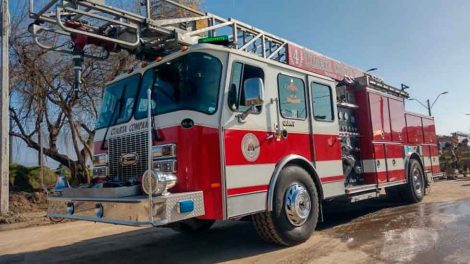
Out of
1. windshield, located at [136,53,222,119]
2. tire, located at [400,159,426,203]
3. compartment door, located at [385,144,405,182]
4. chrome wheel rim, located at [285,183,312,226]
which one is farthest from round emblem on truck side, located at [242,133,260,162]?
tire, located at [400,159,426,203]

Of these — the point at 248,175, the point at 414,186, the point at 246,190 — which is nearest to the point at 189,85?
the point at 248,175

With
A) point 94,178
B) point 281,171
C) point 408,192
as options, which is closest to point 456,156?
point 408,192

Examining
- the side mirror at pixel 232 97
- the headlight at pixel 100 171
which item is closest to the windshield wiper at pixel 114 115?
the headlight at pixel 100 171

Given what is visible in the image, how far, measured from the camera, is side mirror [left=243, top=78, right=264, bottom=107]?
486 cm

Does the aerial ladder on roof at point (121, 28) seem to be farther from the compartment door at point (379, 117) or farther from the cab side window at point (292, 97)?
the compartment door at point (379, 117)

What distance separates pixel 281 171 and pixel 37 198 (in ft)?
34.1

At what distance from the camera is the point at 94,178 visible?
5.77 metres

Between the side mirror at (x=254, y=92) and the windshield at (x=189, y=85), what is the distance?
36 centimetres

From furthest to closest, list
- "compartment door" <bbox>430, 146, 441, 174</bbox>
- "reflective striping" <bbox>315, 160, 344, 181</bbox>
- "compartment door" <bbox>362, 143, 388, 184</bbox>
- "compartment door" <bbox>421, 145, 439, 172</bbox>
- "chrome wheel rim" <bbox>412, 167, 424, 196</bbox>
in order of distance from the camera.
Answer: "compartment door" <bbox>430, 146, 441, 174</bbox>
"compartment door" <bbox>421, 145, 439, 172</bbox>
"chrome wheel rim" <bbox>412, 167, 424, 196</bbox>
"compartment door" <bbox>362, 143, 388, 184</bbox>
"reflective striping" <bbox>315, 160, 344, 181</bbox>

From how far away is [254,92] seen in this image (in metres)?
4.89

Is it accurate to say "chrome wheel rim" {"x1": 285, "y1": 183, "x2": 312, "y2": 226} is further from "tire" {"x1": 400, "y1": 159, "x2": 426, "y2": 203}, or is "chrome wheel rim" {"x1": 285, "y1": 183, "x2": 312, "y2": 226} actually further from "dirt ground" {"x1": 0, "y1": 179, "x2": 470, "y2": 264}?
"tire" {"x1": 400, "y1": 159, "x2": 426, "y2": 203}

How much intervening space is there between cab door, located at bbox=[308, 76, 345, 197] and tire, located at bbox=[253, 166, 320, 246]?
487 mm

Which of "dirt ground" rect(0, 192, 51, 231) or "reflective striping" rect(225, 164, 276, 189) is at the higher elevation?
"reflective striping" rect(225, 164, 276, 189)

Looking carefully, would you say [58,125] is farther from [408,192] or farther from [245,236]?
[408,192]
